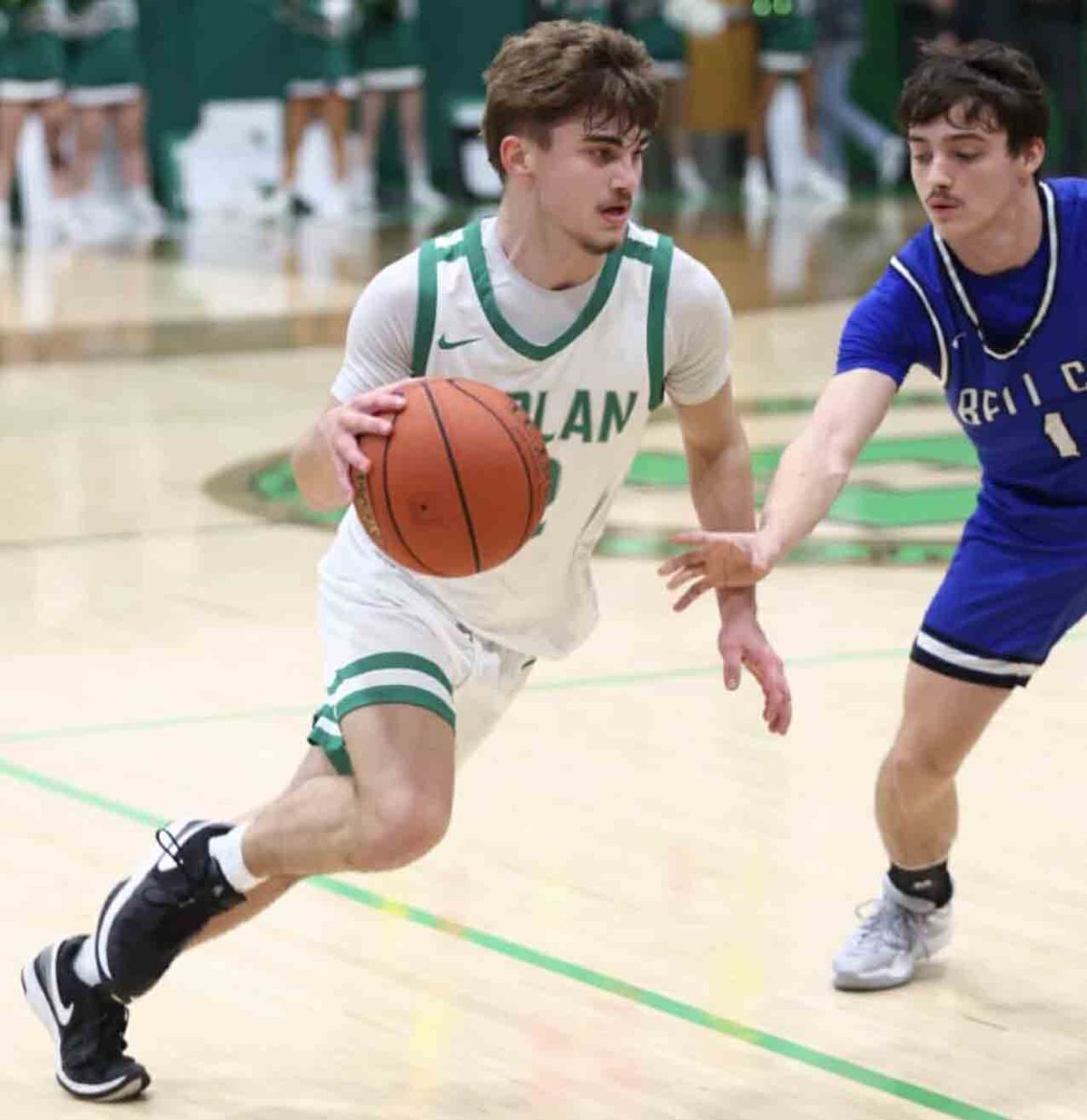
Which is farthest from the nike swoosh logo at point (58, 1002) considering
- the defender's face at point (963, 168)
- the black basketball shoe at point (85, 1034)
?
the defender's face at point (963, 168)

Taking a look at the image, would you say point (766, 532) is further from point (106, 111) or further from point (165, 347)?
point (106, 111)

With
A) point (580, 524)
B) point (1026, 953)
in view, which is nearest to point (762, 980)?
point (1026, 953)

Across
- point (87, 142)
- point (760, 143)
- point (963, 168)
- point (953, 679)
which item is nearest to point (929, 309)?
point (963, 168)

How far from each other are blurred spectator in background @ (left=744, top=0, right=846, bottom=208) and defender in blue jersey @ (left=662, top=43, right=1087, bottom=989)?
58.9 feet

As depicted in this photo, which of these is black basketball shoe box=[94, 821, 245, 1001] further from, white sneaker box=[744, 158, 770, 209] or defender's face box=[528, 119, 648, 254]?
white sneaker box=[744, 158, 770, 209]

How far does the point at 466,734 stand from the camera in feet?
15.0

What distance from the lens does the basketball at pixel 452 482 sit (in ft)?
13.3

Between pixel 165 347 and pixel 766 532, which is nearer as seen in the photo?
pixel 766 532

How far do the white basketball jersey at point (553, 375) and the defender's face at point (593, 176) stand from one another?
0.17 meters

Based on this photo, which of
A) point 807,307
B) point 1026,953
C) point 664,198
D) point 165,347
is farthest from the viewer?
point 664,198

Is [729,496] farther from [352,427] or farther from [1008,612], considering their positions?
[352,427]

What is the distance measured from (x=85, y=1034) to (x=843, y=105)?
20262 mm

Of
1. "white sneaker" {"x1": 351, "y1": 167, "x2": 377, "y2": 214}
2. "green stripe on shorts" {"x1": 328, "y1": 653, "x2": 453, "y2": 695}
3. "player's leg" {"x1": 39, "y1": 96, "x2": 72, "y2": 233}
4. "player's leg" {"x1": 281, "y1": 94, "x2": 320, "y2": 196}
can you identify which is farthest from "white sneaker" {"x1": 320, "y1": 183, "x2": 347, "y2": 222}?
"green stripe on shorts" {"x1": 328, "y1": 653, "x2": 453, "y2": 695}

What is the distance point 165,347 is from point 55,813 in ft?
28.6
